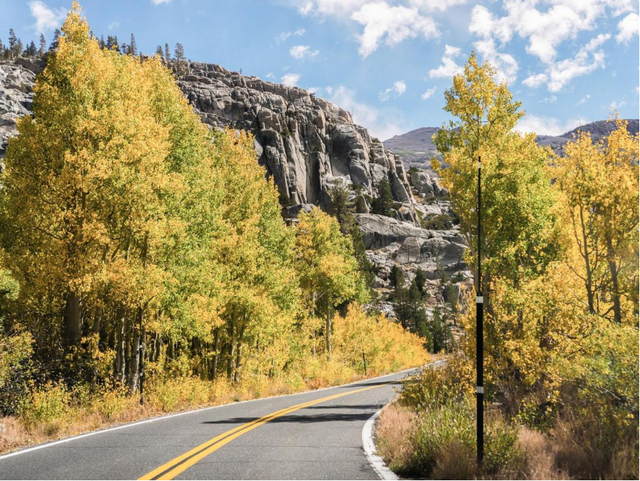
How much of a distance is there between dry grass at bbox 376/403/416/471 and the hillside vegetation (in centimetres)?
4

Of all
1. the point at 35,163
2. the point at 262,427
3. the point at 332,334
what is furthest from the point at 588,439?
the point at 332,334

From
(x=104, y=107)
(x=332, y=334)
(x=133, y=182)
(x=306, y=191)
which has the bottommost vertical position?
(x=332, y=334)

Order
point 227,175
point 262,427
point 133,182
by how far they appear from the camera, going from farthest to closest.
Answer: point 227,175
point 133,182
point 262,427

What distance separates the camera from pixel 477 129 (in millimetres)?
15844

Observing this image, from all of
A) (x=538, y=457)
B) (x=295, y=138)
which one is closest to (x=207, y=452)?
(x=538, y=457)

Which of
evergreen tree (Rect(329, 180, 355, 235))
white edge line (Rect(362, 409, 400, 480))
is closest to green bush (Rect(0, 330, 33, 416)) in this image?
white edge line (Rect(362, 409, 400, 480))

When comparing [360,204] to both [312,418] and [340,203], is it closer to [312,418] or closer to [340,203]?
[340,203]

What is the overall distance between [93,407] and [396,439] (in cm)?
812

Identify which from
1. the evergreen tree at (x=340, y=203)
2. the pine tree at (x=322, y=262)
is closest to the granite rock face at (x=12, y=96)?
the evergreen tree at (x=340, y=203)

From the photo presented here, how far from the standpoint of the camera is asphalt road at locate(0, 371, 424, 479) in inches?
262

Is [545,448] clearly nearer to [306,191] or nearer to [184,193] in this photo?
[184,193]

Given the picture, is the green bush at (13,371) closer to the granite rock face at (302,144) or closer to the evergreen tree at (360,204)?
the granite rock face at (302,144)

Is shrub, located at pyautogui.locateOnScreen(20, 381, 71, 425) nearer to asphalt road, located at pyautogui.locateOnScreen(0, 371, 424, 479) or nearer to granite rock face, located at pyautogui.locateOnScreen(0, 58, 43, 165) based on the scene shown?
asphalt road, located at pyautogui.locateOnScreen(0, 371, 424, 479)

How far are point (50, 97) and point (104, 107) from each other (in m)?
1.44
